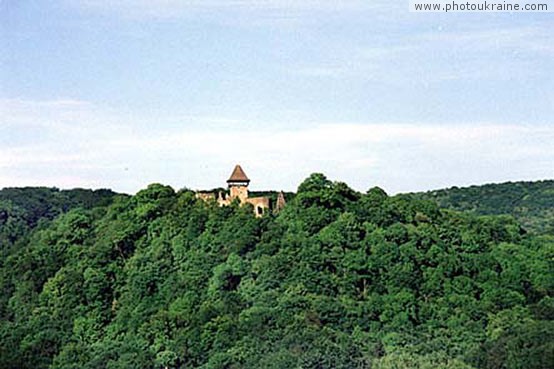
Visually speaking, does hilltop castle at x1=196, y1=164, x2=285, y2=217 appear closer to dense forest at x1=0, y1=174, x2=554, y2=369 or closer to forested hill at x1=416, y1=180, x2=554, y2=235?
dense forest at x1=0, y1=174, x2=554, y2=369

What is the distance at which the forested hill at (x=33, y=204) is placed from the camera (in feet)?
297

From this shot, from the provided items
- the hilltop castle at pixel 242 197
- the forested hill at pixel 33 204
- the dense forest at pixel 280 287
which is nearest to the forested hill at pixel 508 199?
the forested hill at pixel 33 204

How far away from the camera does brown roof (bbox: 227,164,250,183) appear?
57.8 m

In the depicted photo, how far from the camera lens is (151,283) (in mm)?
57094

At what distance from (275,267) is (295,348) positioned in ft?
26.1

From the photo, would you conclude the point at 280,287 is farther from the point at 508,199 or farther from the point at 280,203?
the point at 508,199

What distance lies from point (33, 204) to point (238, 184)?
4184cm

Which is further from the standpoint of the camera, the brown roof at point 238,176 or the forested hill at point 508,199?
the forested hill at point 508,199

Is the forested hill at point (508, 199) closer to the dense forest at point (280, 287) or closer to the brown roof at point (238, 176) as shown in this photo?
the dense forest at point (280, 287)

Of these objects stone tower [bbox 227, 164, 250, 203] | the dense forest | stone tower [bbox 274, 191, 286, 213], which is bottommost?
the dense forest

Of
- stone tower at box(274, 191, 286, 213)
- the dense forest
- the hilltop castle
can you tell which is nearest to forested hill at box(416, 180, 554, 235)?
the dense forest

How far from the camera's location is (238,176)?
191 feet

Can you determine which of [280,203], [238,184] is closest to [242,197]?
[238,184]

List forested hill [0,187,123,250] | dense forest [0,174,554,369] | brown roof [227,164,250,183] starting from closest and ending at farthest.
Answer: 1. dense forest [0,174,554,369]
2. brown roof [227,164,250,183]
3. forested hill [0,187,123,250]
